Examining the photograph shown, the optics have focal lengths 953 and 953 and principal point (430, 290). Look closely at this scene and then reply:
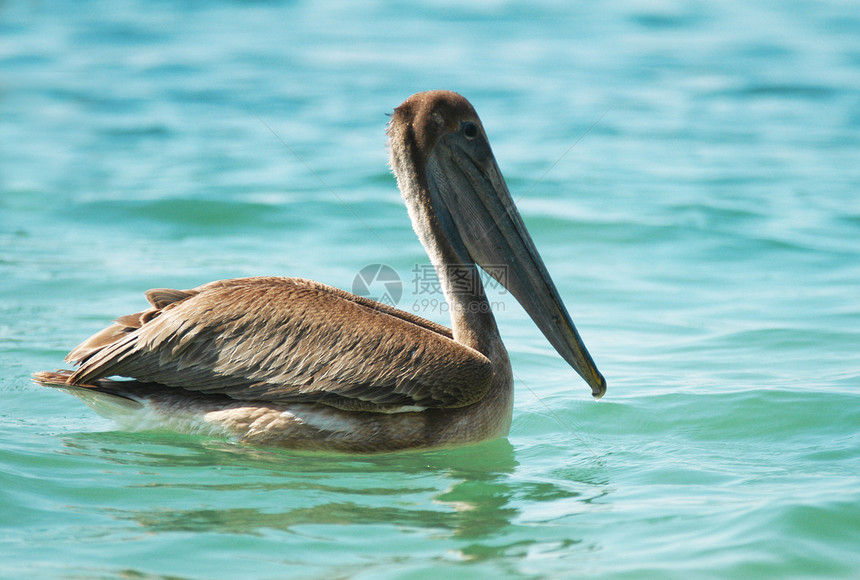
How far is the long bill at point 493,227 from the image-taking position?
543cm

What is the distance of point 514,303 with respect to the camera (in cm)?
847

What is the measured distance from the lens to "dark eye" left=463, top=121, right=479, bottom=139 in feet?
17.8

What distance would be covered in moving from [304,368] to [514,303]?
3.78 metres

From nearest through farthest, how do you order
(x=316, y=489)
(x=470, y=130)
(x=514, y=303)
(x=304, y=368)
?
(x=316, y=489) → (x=304, y=368) → (x=470, y=130) → (x=514, y=303)

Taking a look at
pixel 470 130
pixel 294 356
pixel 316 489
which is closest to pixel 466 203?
pixel 470 130

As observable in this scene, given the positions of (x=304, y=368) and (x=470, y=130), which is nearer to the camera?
(x=304, y=368)

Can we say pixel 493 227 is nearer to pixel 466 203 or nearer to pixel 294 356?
pixel 466 203
